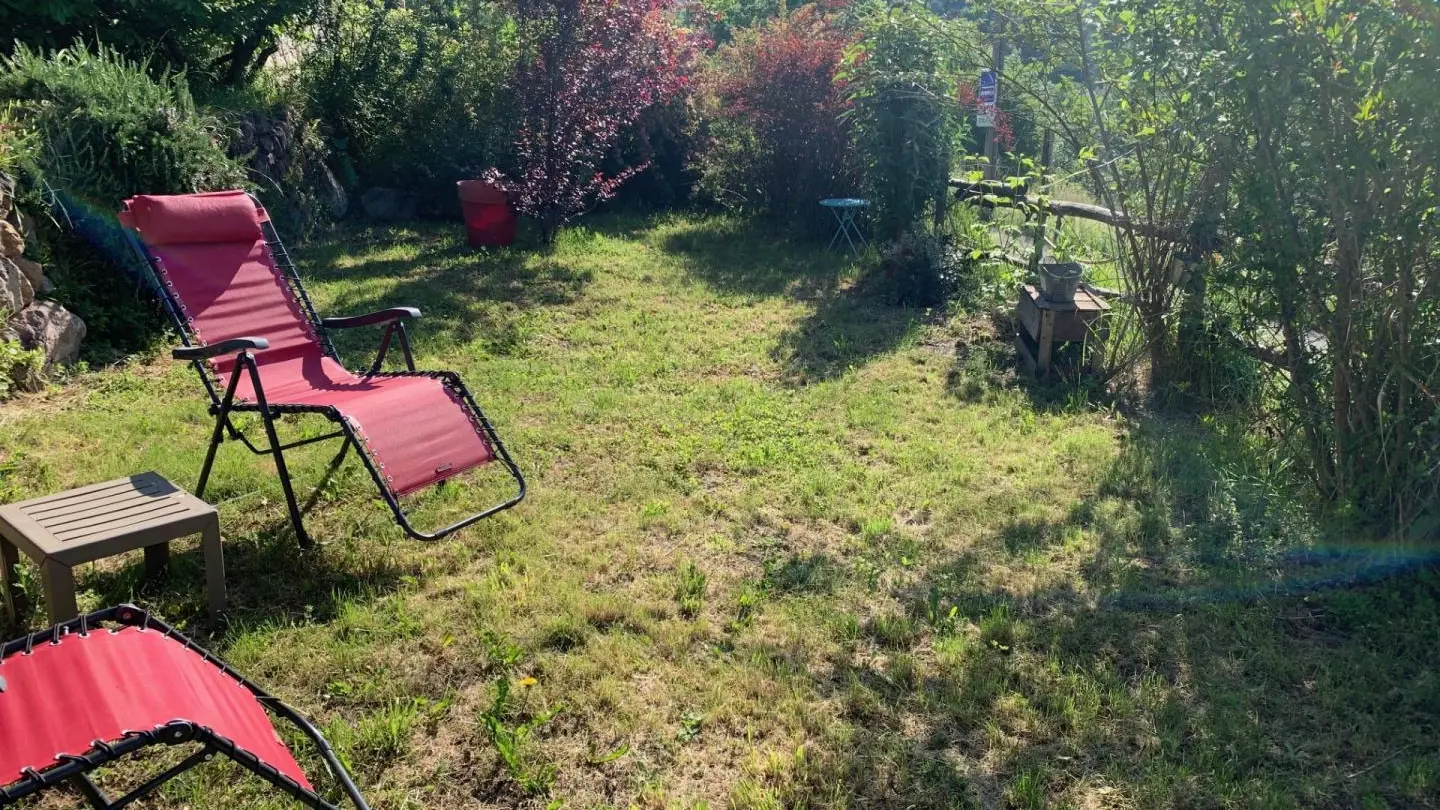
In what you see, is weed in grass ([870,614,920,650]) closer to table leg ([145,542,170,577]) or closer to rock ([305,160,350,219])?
table leg ([145,542,170,577])

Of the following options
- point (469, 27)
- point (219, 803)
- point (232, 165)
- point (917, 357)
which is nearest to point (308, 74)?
point (469, 27)

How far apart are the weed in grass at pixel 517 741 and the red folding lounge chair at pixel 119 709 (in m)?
0.41

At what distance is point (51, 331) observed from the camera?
5.31 meters

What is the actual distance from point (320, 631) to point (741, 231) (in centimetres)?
801

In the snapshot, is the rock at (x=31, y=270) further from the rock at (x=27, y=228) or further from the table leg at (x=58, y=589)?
the table leg at (x=58, y=589)

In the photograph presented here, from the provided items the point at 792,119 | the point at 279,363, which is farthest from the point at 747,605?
the point at 792,119

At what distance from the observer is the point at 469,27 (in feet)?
36.5

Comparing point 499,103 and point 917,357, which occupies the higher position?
point 499,103

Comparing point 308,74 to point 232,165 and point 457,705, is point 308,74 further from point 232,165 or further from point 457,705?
point 457,705

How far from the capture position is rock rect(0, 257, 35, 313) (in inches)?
200

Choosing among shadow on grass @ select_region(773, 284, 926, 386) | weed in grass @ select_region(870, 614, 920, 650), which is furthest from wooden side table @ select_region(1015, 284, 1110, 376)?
weed in grass @ select_region(870, 614, 920, 650)

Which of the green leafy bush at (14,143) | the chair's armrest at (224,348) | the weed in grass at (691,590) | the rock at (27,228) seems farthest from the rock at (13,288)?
the weed in grass at (691,590)

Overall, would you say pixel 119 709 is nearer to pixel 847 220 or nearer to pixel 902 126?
pixel 902 126

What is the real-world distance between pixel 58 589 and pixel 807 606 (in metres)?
2.24
